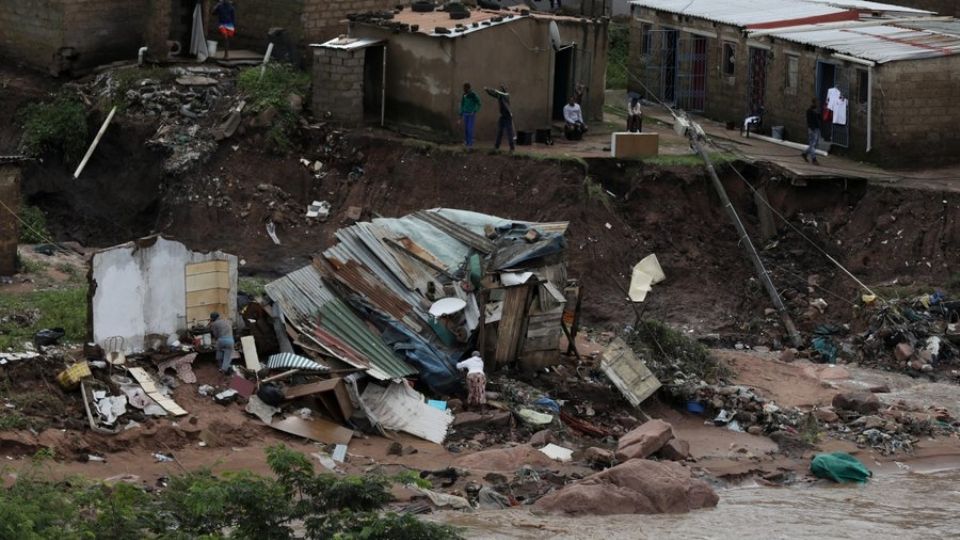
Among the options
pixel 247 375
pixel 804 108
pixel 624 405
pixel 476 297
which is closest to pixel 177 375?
pixel 247 375

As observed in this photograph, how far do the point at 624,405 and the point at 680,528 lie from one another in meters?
3.98

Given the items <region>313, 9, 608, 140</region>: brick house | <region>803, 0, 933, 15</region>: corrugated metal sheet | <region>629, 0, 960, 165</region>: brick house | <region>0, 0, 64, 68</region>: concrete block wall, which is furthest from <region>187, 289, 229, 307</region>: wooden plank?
<region>803, 0, 933, 15</region>: corrugated metal sheet

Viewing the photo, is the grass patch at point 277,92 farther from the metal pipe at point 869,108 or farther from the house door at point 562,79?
the metal pipe at point 869,108

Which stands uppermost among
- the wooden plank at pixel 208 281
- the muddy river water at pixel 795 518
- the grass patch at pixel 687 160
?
the grass patch at pixel 687 160

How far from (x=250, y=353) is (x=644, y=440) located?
4842mm

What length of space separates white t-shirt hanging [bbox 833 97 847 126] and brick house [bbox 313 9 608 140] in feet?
15.0

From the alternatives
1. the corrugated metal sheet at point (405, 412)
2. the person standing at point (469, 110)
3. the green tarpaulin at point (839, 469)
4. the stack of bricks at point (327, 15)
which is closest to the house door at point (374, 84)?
the person standing at point (469, 110)

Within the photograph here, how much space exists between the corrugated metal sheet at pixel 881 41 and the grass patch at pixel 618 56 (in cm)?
576

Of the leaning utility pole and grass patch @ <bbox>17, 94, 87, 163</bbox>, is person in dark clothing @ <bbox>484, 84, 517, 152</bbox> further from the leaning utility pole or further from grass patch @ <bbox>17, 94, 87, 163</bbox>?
grass patch @ <bbox>17, 94, 87, 163</bbox>

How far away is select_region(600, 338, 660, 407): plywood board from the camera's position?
2650cm

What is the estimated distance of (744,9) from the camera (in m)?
37.4

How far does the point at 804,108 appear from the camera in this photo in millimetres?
34281

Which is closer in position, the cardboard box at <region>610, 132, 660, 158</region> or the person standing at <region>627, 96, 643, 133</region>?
the cardboard box at <region>610, 132, 660, 158</region>

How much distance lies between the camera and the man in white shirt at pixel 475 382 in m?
25.3
